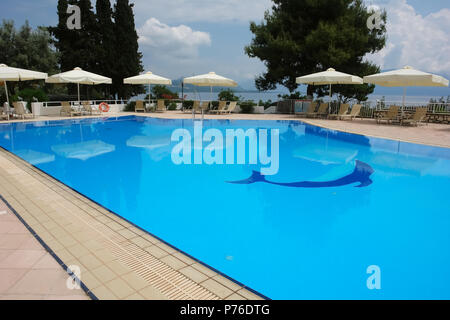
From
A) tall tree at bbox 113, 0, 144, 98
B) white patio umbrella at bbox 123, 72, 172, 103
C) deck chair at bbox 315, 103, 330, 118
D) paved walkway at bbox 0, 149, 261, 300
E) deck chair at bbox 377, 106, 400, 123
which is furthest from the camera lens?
tall tree at bbox 113, 0, 144, 98

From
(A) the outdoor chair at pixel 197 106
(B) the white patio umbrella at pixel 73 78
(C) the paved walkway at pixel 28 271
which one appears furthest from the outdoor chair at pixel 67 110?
(C) the paved walkway at pixel 28 271

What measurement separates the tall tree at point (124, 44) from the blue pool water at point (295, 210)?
14.3 meters

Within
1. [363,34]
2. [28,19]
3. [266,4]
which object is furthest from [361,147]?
[28,19]

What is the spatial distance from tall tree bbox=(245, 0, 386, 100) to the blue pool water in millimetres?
9918

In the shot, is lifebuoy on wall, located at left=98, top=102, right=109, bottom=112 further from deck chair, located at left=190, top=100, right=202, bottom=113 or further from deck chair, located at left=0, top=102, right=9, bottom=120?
deck chair, located at left=190, top=100, right=202, bottom=113

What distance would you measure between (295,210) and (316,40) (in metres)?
15.2

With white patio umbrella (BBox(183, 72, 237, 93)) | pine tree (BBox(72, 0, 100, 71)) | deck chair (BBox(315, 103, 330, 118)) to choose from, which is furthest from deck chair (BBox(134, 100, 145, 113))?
deck chair (BBox(315, 103, 330, 118))

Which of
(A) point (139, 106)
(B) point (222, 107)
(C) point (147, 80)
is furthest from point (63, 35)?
(B) point (222, 107)

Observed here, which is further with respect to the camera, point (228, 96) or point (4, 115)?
point (228, 96)

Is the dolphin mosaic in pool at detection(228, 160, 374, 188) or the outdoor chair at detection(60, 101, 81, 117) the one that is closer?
the dolphin mosaic in pool at detection(228, 160, 374, 188)

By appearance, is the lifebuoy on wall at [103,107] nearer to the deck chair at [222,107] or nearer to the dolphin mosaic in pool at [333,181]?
the deck chair at [222,107]

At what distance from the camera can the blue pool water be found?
10.2 ft

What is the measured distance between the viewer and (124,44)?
74.6 feet

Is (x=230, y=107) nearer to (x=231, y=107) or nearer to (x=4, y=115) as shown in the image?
(x=231, y=107)
